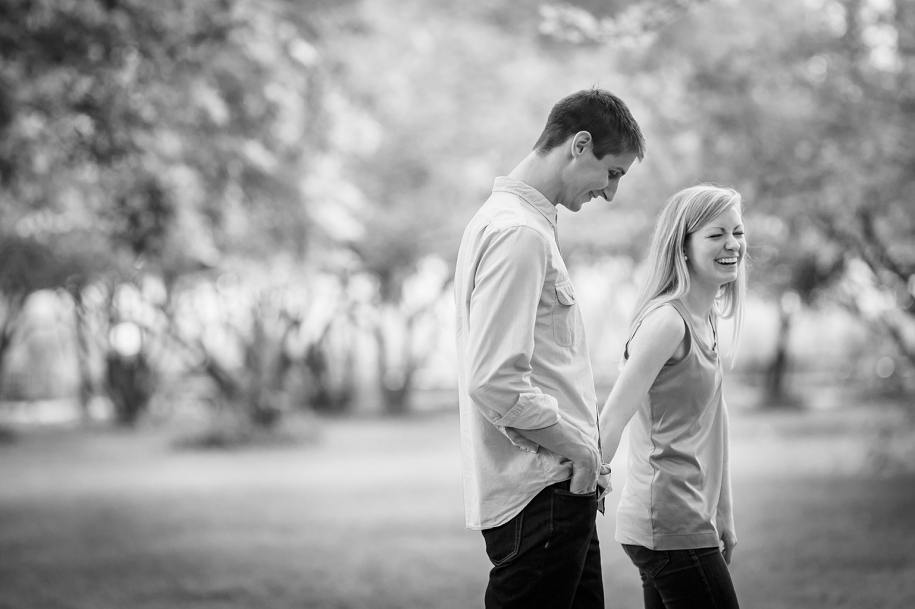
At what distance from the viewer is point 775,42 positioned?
815cm

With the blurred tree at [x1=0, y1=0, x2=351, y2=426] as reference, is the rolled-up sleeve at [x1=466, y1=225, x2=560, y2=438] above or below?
below

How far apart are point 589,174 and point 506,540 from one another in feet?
2.95

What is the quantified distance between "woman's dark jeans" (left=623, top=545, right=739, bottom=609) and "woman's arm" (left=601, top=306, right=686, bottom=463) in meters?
0.34

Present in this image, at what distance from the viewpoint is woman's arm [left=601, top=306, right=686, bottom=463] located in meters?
2.51

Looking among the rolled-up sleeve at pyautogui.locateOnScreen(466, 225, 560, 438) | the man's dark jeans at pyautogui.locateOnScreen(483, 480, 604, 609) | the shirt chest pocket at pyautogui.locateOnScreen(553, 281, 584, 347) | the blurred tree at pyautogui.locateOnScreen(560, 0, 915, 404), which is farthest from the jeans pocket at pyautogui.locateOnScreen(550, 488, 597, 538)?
the blurred tree at pyautogui.locateOnScreen(560, 0, 915, 404)

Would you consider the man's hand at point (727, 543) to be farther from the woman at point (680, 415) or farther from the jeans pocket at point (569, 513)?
the jeans pocket at point (569, 513)

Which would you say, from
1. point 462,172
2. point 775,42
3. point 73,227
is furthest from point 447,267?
point 775,42

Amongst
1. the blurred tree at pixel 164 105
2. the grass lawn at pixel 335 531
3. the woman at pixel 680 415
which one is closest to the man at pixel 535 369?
the woman at pixel 680 415

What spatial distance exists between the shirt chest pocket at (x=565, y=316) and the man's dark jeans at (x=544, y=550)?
0.34m

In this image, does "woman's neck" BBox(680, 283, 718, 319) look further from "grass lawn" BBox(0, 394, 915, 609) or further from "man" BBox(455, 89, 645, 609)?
"grass lawn" BBox(0, 394, 915, 609)

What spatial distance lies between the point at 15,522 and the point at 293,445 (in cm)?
627

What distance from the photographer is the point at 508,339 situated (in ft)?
7.04

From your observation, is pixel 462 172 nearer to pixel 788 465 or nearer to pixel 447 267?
pixel 447 267

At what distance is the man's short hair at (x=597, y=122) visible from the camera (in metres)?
2.33
